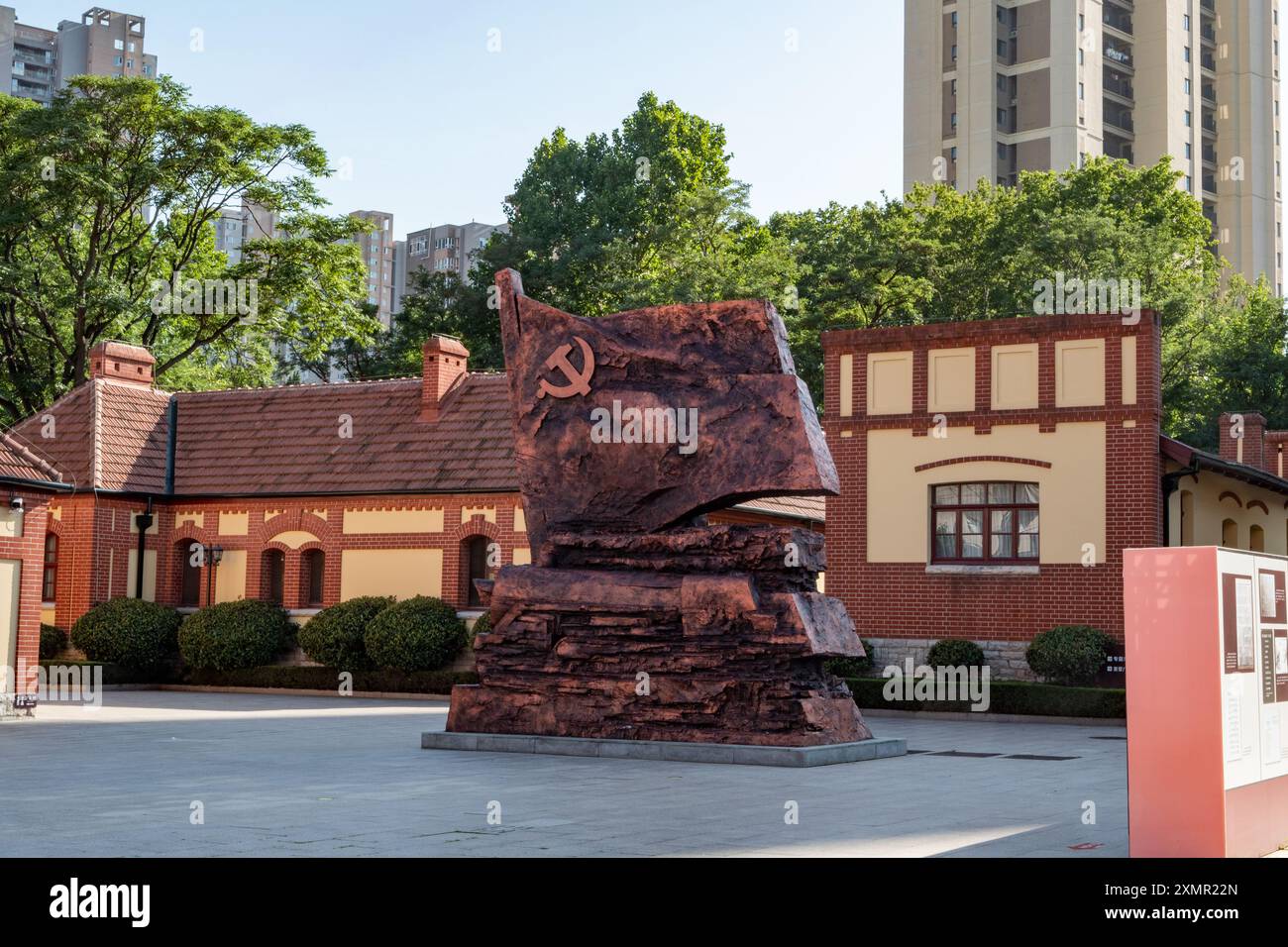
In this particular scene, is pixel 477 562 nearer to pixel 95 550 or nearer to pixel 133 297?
pixel 95 550

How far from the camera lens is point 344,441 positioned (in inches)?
1348

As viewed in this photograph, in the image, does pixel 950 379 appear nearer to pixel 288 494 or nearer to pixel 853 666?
pixel 853 666

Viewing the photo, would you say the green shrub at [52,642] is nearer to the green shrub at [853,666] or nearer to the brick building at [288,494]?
the brick building at [288,494]

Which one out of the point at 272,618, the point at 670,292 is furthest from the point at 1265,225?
the point at 272,618

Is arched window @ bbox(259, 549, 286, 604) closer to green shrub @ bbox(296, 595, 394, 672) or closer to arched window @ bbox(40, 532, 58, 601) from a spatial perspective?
green shrub @ bbox(296, 595, 394, 672)

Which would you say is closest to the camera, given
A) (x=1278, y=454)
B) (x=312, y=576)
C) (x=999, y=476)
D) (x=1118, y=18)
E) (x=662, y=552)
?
(x=662, y=552)

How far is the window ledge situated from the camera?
2523 centimetres

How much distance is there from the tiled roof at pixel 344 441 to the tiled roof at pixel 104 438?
0.76 metres

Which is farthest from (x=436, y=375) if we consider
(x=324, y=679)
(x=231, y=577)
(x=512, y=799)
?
(x=512, y=799)

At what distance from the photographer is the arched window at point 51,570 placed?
108 ft

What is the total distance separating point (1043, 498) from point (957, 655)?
3157mm

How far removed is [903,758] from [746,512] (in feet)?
52.0

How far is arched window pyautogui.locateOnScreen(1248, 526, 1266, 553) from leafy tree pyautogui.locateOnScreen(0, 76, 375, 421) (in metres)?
25.3

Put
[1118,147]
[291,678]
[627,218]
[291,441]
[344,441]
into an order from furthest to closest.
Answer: [1118,147], [627,218], [291,441], [344,441], [291,678]
